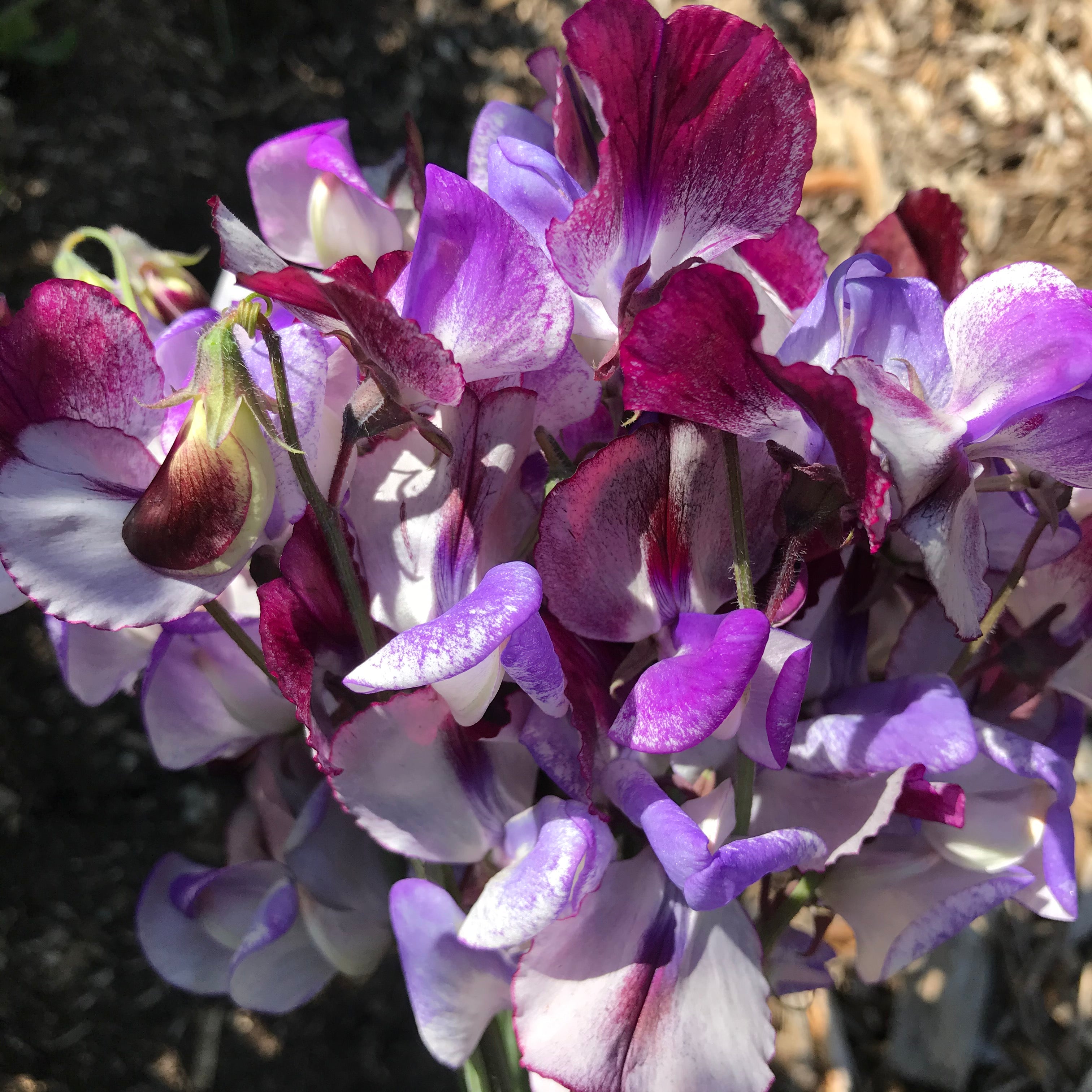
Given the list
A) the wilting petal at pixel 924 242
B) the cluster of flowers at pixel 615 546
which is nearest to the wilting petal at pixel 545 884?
the cluster of flowers at pixel 615 546

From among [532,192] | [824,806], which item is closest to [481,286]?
[532,192]

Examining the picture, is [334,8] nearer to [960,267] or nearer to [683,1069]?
[960,267]

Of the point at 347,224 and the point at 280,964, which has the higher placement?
the point at 347,224

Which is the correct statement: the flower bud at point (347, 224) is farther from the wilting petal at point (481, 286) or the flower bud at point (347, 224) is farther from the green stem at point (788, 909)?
the green stem at point (788, 909)

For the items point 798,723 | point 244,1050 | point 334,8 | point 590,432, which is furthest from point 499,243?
point 334,8

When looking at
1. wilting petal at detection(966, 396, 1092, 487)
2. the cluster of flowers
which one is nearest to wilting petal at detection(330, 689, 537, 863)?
the cluster of flowers

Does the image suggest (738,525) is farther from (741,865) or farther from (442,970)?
(442,970)
